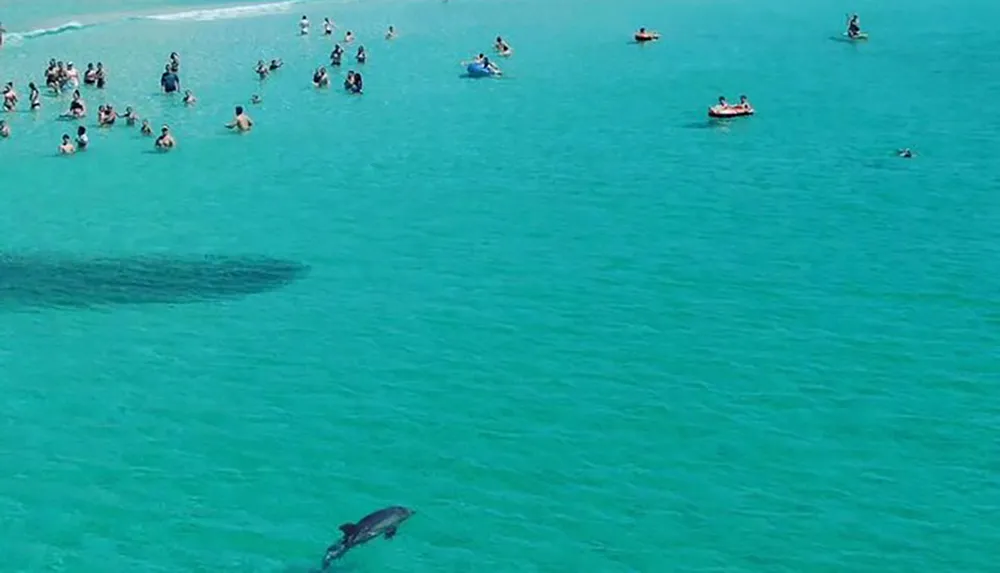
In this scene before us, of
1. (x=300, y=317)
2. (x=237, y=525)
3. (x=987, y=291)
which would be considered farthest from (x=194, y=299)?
(x=987, y=291)

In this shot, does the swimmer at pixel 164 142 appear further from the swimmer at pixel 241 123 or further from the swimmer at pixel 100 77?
the swimmer at pixel 100 77

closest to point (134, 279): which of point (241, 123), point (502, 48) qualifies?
point (241, 123)

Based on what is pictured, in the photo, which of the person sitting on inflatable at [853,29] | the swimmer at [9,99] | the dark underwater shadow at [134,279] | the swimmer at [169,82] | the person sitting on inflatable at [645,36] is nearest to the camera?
the dark underwater shadow at [134,279]

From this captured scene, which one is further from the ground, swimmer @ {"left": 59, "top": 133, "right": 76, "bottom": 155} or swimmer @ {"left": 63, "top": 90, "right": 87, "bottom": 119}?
swimmer @ {"left": 63, "top": 90, "right": 87, "bottom": 119}

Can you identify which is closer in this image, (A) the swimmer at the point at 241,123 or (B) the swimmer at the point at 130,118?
(A) the swimmer at the point at 241,123

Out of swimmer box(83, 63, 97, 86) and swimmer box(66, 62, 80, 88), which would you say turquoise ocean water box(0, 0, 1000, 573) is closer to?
swimmer box(66, 62, 80, 88)

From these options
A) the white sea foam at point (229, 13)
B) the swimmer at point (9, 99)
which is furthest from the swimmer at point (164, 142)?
the white sea foam at point (229, 13)

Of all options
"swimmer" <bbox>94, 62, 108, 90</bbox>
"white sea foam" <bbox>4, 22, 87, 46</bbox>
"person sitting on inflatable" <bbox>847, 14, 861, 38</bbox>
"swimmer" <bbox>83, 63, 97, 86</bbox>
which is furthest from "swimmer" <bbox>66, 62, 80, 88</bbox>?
"person sitting on inflatable" <bbox>847, 14, 861, 38</bbox>
